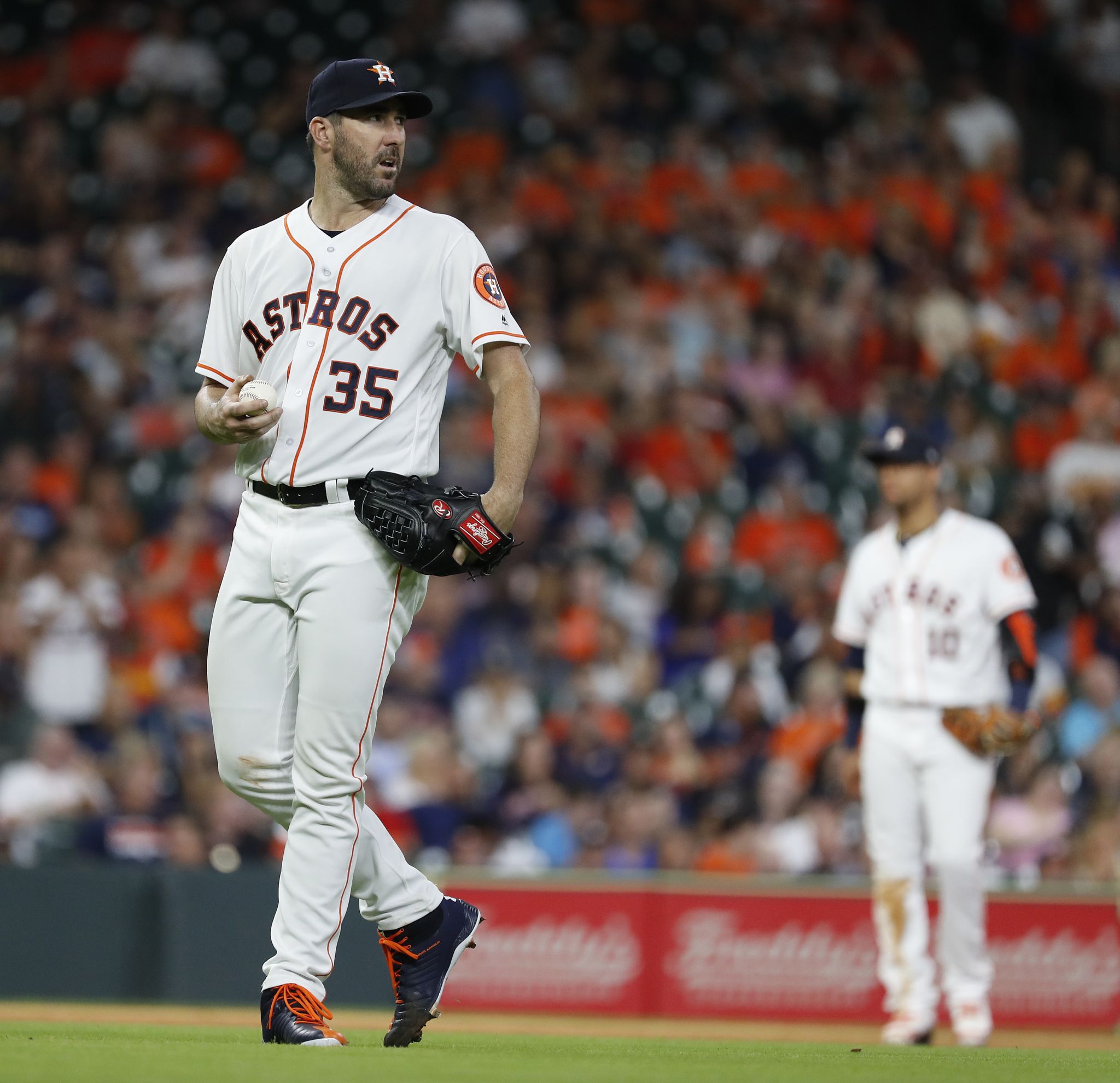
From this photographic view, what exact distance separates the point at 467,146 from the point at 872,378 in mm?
3343

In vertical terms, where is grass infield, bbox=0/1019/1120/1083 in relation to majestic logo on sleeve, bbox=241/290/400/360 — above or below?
below

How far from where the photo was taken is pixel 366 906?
434cm

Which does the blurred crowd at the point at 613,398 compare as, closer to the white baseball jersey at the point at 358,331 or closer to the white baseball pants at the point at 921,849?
the white baseball pants at the point at 921,849

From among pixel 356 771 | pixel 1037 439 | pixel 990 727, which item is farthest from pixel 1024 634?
pixel 1037 439

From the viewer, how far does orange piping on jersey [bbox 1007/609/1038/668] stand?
6531 millimetres

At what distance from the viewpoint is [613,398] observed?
1135 cm

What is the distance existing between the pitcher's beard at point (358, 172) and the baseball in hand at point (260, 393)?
536 mm

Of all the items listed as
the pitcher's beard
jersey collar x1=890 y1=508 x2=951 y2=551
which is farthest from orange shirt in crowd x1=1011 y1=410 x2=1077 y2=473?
the pitcher's beard

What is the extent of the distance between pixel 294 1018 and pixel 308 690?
0.73 meters

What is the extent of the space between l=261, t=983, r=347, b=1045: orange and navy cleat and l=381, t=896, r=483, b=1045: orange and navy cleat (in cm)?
24

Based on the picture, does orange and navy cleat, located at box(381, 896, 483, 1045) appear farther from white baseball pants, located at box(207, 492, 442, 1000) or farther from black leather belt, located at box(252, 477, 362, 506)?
black leather belt, located at box(252, 477, 362, 506)

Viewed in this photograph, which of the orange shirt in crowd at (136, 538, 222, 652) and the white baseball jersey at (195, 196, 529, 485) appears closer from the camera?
the white baseball jersey at (195, 196, 529, 485)

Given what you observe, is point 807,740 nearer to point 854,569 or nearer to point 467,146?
point 854,569

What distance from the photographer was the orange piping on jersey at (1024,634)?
653cm
